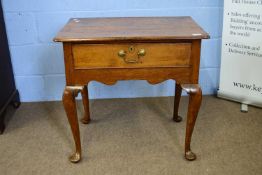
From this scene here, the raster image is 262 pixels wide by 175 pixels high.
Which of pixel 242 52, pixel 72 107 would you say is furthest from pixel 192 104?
pixel 242 52

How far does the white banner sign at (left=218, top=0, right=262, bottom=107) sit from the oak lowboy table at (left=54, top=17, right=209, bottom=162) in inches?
24.5

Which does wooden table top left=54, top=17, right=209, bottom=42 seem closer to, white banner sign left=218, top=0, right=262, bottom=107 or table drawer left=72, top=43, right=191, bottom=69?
table drawer left=72, top=43, right=191, bottom=69

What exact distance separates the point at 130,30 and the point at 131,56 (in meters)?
0.14

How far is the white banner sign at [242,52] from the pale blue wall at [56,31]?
3.2 inches

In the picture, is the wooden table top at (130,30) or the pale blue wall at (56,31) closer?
the wooden table top at (130,30)

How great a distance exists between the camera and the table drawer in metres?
1.39

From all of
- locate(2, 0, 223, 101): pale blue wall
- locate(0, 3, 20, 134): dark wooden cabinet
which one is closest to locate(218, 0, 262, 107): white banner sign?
locate(2, 0, 223, 101): pale blue wall

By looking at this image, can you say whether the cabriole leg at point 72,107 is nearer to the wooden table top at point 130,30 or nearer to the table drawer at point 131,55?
the table drawer at point 131,55

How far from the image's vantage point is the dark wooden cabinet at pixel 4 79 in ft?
6.29

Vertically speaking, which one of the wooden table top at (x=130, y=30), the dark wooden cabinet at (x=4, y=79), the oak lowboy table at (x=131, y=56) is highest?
the wooden table top at (x=130, y=30)

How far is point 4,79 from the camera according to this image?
77.6 inches

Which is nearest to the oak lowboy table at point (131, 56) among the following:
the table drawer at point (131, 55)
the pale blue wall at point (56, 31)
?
the table drawer at point (131, 55)

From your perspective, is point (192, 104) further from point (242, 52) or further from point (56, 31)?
point (56, 31)

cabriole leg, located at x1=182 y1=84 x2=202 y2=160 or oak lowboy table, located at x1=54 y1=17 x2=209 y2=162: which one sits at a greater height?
oak lowboy table, located at x1=54 y1=17 x2=209 y2=162
